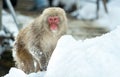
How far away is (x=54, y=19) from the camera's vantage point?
19.7ft

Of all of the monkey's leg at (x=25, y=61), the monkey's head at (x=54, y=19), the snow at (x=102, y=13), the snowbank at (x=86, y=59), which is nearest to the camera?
the snowbank at (x=86, y=59)

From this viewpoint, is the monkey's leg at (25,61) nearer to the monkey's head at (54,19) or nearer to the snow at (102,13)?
the monkey's head at (54,19)

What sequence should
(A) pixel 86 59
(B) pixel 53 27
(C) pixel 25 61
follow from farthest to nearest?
1. (C) pixel 25 61
2. (B) pixel 53 27
3. (A) pixel 86 59

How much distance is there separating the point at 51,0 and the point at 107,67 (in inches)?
533

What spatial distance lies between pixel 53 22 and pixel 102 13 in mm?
9720

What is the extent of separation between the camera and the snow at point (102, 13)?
14.5 meters

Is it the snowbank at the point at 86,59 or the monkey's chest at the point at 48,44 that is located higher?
the snowbank at the point at 86,59

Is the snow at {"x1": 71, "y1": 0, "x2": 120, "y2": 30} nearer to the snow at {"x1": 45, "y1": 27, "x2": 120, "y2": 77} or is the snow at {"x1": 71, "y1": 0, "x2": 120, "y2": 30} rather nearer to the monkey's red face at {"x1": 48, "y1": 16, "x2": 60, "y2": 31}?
the monkey's red face at {"x1": 48, "y1": 16, "x2": 60, "y2": 31}

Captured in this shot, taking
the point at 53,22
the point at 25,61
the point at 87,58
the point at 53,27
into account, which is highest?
the point at 87,58

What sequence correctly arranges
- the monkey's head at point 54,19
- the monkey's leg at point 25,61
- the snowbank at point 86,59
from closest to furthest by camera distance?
the snowbank at point 86,59
the monkey's head at point 54,19
the monkey's leg at point 25,61

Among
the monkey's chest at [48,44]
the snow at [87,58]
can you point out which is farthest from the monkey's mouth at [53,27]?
the snow at [87,58]

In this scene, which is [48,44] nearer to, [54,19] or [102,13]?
[54,19]

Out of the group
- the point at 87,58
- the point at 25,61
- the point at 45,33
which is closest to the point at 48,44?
the point at 45,33

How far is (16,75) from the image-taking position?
3174mm
